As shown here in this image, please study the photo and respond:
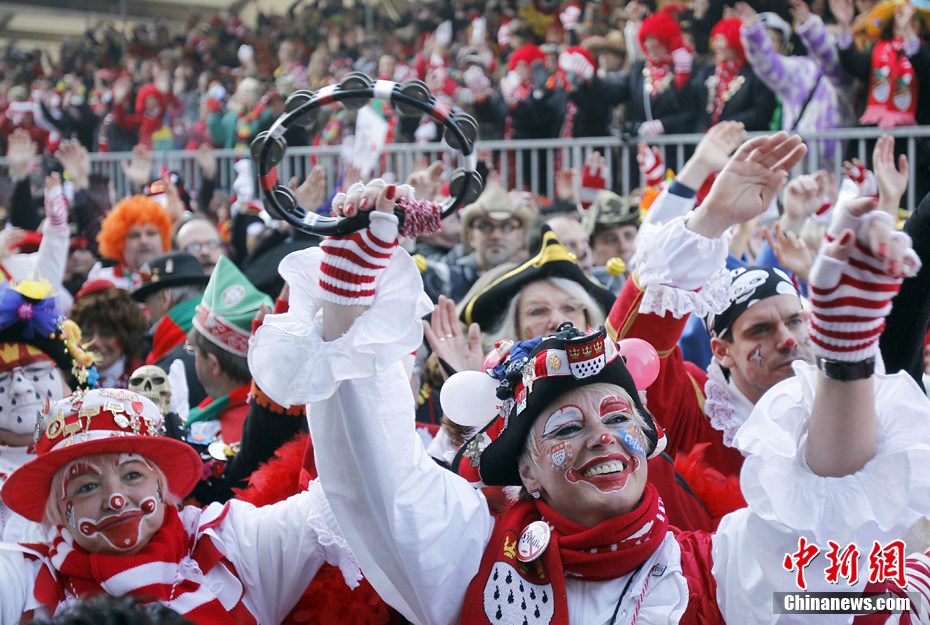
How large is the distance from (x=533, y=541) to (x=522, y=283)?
1641mm

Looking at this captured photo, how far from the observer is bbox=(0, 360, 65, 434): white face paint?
11.9 ft

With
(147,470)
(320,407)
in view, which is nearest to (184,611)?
(147,470)

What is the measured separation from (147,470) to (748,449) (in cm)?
146

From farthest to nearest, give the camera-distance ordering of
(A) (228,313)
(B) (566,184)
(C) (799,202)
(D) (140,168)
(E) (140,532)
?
(D) (140,168) < (B) (566,184) < (C) (799,202) < (A) (228,313) < (E) (140,532)

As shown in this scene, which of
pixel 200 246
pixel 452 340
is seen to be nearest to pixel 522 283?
pixel 452 340

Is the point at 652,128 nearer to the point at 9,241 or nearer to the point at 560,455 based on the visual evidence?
the point at 9,241

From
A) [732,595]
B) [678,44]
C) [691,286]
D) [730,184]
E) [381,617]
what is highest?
[678,44]

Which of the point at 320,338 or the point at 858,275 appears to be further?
the point at 320,338

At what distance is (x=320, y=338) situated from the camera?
258 centimetres

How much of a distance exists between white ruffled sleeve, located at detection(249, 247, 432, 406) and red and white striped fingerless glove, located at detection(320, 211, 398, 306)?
2.1 inches

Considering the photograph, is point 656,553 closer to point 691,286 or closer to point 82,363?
point 691,286

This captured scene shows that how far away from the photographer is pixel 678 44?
8.99 meters

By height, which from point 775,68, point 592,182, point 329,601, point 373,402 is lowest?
point 329,601

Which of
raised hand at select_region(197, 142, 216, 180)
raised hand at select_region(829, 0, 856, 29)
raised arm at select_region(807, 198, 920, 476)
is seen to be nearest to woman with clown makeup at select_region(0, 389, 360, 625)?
raised arm at select_region(807, 198, 920, 476)
